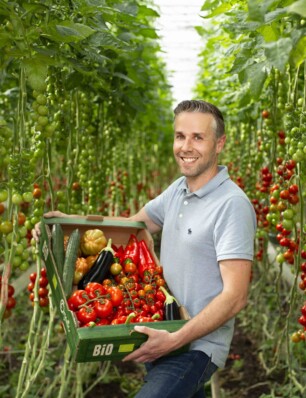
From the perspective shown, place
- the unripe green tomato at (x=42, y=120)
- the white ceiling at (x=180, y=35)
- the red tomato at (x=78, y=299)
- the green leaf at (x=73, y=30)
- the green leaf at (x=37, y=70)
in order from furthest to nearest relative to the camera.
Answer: the white ceiling at (x=180, y=35)
the unripe green tomato at (x=42, y=120)
the red tomato at (x=78, y=299)
the green leaf at (x=37, y=70)
the green leaf at (x=73, y=30)

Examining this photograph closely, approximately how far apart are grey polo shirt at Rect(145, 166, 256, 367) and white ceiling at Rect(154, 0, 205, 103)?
3.09m

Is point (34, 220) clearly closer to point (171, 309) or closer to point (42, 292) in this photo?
point (42, 292)

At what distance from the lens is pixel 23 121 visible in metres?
1.79

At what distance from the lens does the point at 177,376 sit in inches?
65.6

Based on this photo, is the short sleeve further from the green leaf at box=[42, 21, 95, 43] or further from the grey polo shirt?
the green leaf at box=[42, 21, 95, 43]

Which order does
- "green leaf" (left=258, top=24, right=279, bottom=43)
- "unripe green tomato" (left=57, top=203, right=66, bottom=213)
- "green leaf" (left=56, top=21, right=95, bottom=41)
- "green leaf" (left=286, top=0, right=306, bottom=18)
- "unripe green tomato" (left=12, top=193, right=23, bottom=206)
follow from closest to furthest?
"green leaf" (left=286, top=0, right=306, bottom=18), "green leaf" (left=258, top=24, right=279, bottom=43), "green leaf" (left=56, top=21, right=95, bottom=41), "unripe green tomato" (left=12, top=193, right=23, bottom=206), "unripe green tomato" (left=57, top=203, right=66, bottom=213)

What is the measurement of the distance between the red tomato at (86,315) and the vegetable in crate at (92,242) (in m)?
0.40

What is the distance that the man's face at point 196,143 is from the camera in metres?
1.87

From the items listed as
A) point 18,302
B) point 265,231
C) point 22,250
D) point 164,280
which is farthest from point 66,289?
point 18,302

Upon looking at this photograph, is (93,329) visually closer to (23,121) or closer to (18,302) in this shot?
(23,121)

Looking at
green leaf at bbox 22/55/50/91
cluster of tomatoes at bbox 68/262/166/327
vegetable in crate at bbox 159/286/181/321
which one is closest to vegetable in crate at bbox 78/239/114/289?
cluster of tomatoes at bbox 68/262/166/327

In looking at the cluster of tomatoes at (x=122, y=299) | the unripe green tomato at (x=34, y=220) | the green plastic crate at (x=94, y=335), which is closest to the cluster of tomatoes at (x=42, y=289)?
the unripe green tomato at (x=34, y=220)

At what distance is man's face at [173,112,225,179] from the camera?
73.7 inches

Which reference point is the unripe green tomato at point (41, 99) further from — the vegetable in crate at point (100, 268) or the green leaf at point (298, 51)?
the green leaf at point (298, 51)
